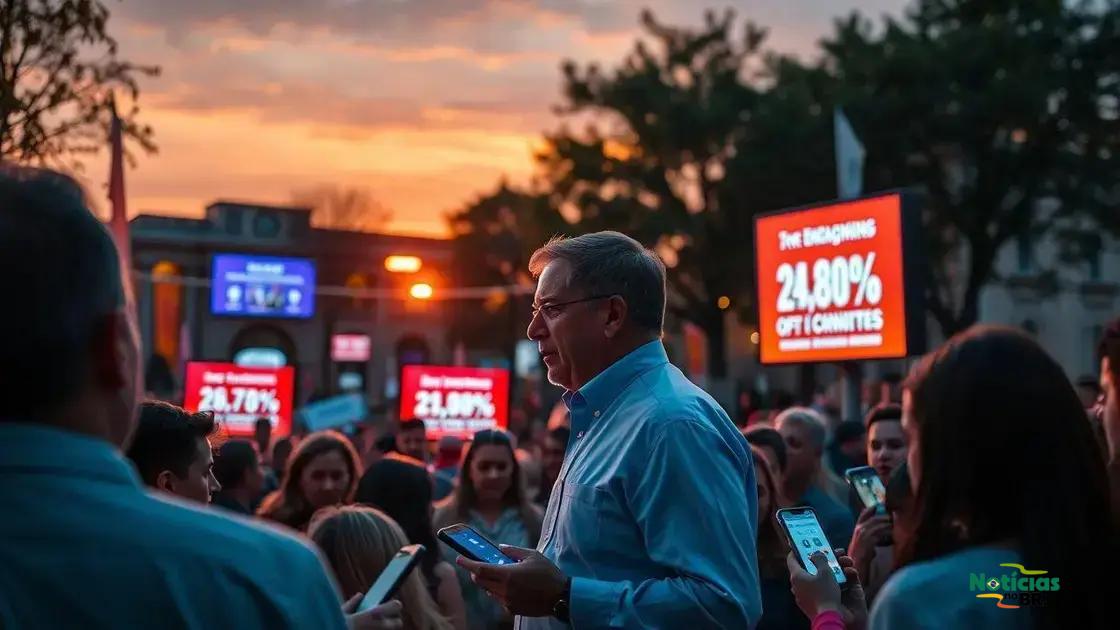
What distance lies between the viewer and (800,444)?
7691 mm

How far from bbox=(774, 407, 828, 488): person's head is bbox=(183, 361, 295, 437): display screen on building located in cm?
933

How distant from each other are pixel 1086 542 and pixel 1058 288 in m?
37.2

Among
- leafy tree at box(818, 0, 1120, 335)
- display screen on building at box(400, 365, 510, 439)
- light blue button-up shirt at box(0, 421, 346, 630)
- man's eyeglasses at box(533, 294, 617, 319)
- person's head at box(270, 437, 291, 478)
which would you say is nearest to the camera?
light blue button-up shirt at box(0, 421, 346, 630)

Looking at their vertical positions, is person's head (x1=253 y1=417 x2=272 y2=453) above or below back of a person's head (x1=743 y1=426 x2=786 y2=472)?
below

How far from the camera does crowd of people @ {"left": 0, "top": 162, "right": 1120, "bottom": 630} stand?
1.51 m

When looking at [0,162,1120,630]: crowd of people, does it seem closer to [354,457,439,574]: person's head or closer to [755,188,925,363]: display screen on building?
[354,457,439,574]: person's head

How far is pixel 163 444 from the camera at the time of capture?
160 inches

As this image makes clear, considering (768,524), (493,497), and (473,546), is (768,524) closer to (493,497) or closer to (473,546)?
(493,497)

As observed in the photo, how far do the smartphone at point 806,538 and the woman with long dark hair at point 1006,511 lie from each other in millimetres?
1209

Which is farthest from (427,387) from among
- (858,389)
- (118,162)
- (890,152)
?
(890,152)

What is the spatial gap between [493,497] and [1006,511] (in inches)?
245

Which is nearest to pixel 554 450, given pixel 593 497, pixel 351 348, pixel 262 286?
pixel 593 497

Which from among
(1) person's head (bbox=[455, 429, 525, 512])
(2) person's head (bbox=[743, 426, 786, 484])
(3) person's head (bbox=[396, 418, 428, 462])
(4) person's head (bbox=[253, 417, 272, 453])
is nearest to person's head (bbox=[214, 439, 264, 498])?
(1) person's head (bbox=[455, 429, 525, 512])

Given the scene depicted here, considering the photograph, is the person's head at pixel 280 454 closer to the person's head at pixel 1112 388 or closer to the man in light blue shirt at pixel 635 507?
the man in light blue shirt at pixel 635 507
